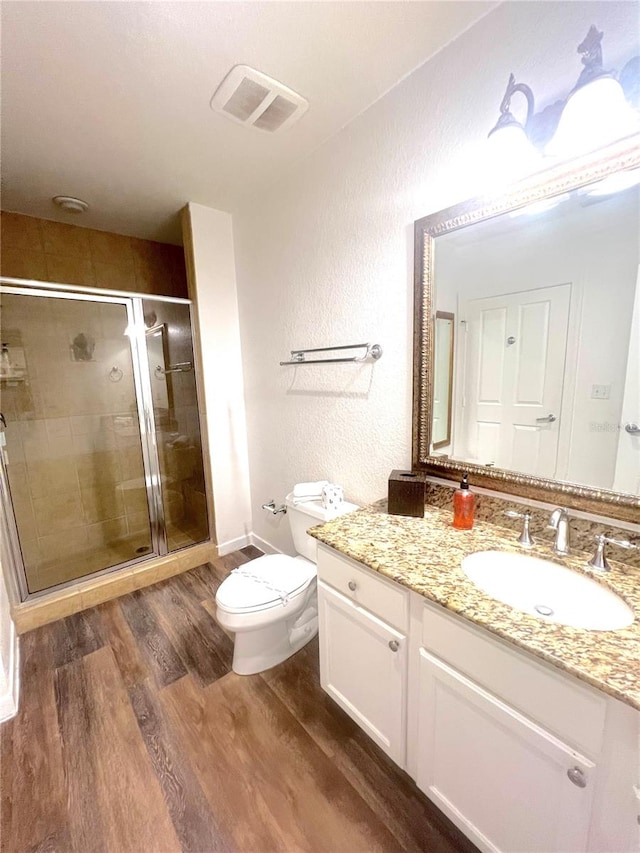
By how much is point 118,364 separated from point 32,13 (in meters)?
1.74

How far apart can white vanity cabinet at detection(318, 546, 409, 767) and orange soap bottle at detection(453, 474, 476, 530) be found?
0.37 meters

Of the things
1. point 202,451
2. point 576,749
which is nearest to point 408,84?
point 576,749

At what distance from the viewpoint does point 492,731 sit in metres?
0.84

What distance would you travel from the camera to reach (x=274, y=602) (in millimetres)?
1504

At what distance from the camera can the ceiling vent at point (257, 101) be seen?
1.30 m

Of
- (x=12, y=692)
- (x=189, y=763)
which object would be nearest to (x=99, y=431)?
(x=12, y=692)

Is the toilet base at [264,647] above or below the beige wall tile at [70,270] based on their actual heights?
below

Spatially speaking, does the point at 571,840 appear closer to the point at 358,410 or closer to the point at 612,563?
the point at 612,563

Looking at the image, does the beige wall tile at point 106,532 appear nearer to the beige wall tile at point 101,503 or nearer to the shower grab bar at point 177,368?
the beige wall tile at point 101,503

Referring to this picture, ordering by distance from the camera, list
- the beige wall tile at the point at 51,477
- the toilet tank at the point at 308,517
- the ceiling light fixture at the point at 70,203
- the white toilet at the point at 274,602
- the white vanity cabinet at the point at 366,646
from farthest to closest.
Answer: the beige wall tile at the point at 51,477 < the ceiling light fixture at the point at 70,203 < the toilet tank at the point at 308,517 < the white toilet at the point at 274,602 < the white vanity cabinet at the point at 366,646

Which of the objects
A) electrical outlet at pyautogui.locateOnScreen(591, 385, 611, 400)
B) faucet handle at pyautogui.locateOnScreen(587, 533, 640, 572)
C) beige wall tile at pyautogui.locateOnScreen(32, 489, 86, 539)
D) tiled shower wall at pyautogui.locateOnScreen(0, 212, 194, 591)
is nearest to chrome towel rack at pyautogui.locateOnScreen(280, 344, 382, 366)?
electrical outlet at pyautogui.locateOnScreen(591, 385, 611, 400)

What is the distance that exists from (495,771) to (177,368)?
8.68 ft

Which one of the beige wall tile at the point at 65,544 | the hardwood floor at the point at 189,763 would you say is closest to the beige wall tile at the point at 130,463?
the beige wall tile at the point at 65,544

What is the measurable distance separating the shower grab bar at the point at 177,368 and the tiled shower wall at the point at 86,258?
2.35ft
